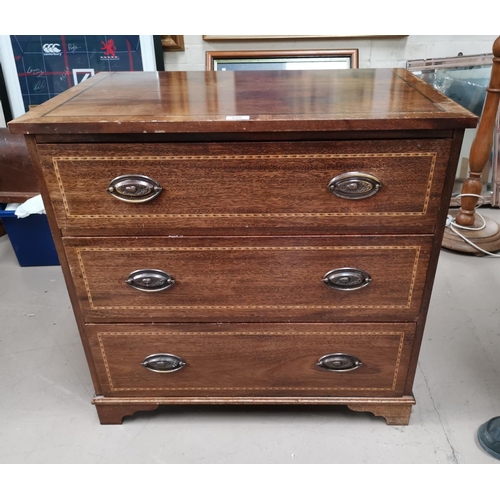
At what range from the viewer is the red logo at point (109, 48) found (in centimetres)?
212

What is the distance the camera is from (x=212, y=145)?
3.16ft

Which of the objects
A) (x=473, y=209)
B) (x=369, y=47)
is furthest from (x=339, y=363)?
(x=369, y=47)

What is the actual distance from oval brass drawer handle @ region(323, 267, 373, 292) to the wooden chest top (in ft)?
1.12

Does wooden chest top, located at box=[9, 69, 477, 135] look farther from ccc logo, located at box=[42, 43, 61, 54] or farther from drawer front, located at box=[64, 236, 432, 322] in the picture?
ccc logo, located at box=[42, 43, 61, 54]

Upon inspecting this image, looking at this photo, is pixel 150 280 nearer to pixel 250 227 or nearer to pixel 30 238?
pixel 250 227

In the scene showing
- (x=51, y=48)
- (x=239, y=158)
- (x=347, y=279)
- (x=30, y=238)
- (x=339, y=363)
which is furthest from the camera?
(x=51, y=48)

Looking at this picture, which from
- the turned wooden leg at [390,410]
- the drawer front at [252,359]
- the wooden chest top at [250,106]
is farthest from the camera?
the turned wooden leg at [390,410]

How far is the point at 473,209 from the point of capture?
2166mm

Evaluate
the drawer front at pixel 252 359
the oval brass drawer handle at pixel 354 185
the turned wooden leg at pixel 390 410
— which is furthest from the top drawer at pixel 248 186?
the turned wooden leg at pixel 390 410

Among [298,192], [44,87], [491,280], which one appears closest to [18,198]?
[44,87]

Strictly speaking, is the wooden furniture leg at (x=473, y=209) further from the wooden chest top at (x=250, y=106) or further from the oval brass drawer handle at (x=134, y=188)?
the oval brass drawer handle at (x=134, y=188)

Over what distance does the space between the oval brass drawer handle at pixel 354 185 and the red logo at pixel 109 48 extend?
5.21 ft

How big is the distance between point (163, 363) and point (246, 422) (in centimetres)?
31
